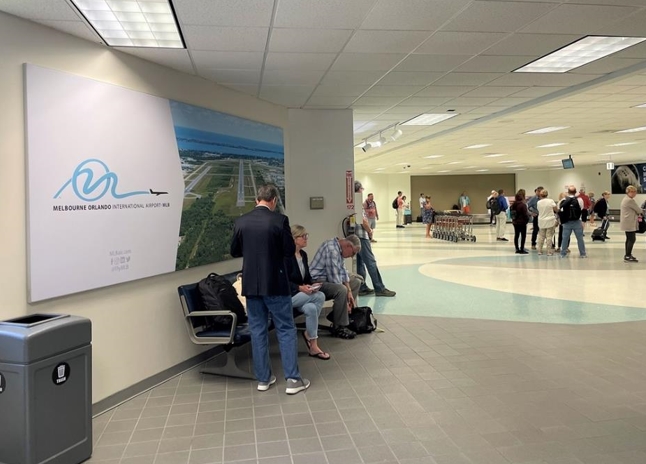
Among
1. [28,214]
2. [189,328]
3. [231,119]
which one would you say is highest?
[231,119]

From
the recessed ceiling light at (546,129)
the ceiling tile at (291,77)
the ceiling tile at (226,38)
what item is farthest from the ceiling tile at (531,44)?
the recessed ceiling light at (546,129)

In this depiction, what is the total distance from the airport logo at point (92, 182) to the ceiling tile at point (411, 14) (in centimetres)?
218

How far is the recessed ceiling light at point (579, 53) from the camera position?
4328 millimetres

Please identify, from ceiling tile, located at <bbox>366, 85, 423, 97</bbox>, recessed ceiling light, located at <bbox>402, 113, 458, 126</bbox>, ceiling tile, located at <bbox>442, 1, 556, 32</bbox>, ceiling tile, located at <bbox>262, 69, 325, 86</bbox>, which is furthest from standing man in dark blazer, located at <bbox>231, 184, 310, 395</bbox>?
recessed ceiling light, located at <bbox>402, 113, 458, 126</bbox>

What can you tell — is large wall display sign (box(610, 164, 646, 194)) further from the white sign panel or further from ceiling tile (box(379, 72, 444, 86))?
the white sign panel

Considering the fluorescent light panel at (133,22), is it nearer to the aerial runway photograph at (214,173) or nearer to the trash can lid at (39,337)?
the aerial runway photograph at (214,173)

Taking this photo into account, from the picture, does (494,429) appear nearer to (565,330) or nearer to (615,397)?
(615,397)

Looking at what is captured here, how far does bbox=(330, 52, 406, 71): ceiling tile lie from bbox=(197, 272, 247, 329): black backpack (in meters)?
2.26

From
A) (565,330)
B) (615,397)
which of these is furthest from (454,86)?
(615,397)

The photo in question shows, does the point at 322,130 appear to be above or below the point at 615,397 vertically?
above

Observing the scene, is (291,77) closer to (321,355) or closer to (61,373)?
(321,355)

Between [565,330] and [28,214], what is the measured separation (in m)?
5.11

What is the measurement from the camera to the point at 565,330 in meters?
5.19

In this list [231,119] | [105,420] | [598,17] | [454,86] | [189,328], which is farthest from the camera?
[454,86]
